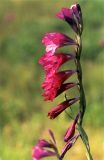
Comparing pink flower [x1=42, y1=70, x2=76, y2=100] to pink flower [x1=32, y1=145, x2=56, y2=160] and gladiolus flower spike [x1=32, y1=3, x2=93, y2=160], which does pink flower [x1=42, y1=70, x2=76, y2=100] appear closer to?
gladiolus flower spike [x1=32, y1=3, x2=93, y2=160]

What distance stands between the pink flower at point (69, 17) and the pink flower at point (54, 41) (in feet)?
0.12

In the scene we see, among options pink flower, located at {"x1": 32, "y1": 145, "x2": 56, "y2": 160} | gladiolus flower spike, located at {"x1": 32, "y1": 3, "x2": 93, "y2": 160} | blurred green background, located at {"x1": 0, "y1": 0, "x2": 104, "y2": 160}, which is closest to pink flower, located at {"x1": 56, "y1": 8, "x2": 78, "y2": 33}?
gladiolus flower spike, located at {"x1": 32, "y1": 3, "x2": 93, "y2": 160}

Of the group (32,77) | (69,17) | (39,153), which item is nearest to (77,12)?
(69,17)

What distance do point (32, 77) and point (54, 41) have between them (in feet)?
32.1

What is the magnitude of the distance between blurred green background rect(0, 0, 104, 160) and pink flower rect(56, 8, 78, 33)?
362 cm

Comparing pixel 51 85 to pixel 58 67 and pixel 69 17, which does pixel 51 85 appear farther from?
pixel 69 17

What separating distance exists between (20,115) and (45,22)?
5600 mm

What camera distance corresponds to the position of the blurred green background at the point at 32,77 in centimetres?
677

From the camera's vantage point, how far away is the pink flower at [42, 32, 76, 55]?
180 centimetres

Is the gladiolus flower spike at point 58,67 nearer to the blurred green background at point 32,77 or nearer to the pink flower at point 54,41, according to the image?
the pink flower at point 54,41

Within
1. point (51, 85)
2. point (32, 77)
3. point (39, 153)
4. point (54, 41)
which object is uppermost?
point (54, 41)

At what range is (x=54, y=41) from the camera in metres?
1.80

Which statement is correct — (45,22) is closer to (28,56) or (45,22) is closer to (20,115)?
(28,56)

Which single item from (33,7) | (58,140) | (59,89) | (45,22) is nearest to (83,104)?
(59,89)
